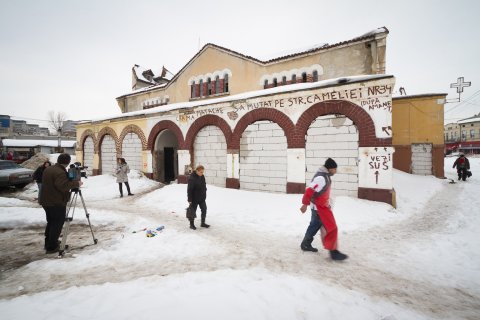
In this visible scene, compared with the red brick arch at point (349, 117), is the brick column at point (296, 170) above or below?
below

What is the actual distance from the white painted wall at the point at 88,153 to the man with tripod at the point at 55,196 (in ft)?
47.1

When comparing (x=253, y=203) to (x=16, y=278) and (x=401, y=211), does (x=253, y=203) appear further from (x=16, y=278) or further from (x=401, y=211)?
(x=16, y=278)

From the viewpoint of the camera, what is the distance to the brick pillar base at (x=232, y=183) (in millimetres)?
10352

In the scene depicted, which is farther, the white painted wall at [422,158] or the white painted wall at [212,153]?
the white painted wall at [422,158]

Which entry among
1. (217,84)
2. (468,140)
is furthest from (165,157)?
(468,140)

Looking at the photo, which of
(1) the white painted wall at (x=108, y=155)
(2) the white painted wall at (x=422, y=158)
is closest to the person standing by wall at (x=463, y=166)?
(2) the white painted wall at (x=422, y=158)

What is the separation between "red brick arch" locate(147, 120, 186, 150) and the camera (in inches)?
484

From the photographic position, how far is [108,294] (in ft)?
9.58

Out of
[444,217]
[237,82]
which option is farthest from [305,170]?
[237,82]

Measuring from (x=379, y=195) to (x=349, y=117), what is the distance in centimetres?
285

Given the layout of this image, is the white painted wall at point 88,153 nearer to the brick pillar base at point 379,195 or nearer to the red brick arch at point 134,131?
the red brick arch at point 134,131

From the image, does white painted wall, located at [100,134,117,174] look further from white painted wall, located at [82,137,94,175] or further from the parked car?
the parked car

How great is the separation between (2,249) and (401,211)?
1074 centimetres

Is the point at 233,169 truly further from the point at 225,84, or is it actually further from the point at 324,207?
the point at 225,84
